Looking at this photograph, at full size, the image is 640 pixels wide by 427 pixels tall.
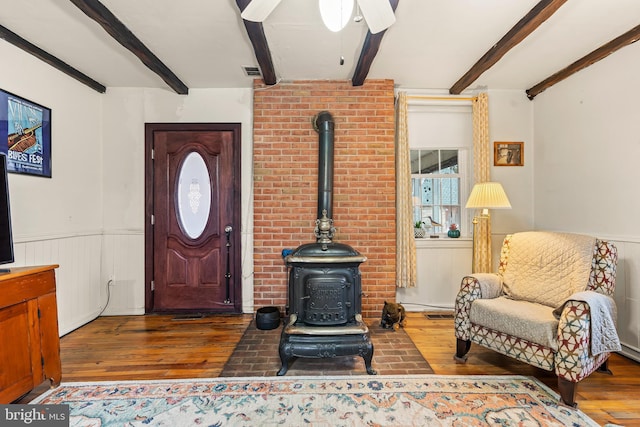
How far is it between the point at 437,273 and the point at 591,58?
2324mm

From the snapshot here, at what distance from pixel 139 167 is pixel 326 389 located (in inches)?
114

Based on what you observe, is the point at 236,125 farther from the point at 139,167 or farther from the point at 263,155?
the point at 139,167

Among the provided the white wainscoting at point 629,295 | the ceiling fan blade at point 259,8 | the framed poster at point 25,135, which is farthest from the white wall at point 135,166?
the white wainscoting at point 629,295

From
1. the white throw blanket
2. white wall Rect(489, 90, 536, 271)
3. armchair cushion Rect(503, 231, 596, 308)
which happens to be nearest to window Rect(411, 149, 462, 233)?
white wall Rect(489, 90, 536, 271)

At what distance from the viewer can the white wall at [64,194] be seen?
242cm

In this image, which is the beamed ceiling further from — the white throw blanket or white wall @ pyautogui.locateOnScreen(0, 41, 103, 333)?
the white throw blanket

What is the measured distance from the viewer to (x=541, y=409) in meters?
1.74

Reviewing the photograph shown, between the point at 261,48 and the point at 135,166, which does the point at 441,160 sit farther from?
the point at 135,166

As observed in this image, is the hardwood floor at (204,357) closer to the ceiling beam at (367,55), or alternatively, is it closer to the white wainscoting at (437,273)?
the white wainscoting at (437,273)

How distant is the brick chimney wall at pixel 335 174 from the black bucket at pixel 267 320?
10.4 inches

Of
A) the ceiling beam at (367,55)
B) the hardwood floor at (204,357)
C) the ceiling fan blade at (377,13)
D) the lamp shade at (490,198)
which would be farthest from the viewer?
the lamp shade at (490,198)

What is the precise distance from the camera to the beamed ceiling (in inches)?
80.3

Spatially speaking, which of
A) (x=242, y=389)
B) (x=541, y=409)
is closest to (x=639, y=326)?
(x=541, y=409)

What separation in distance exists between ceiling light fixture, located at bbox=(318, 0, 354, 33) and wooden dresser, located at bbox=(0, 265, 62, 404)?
7.08 feet
